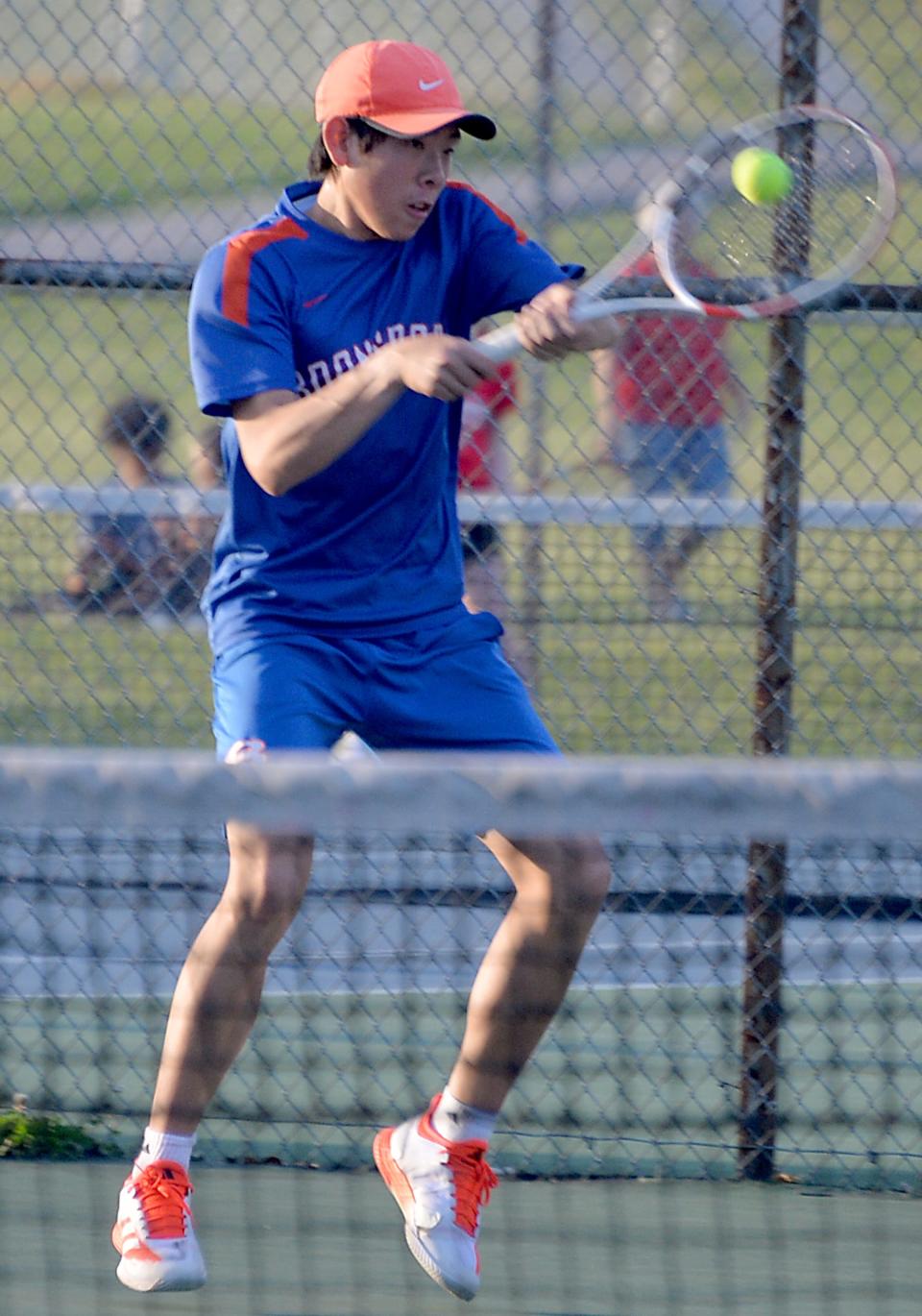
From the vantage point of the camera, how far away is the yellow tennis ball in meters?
3.17

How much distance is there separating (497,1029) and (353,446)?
82 centimetres

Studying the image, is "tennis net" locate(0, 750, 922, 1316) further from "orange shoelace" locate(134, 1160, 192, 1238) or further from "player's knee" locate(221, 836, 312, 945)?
"orange shoelace" locate(134, 1160, 192, 1238)

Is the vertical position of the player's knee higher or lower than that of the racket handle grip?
lower

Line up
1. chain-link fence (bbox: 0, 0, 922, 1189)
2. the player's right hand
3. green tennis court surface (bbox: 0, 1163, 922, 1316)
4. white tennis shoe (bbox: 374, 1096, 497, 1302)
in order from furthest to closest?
chain-link fence (bbox: 0, 0, 922, 1189)
green tennis court surface (bbox: 0, 1163, 922, 1316)
white tennis shoe (bbox: 374, 1096, 497, 1302)
the player's right hand

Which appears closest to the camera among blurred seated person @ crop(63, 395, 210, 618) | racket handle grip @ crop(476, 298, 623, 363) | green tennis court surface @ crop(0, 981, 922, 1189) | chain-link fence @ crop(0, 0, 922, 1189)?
racket handle grip @ crop(476, 298, 623, 363)

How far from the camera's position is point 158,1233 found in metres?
2.66

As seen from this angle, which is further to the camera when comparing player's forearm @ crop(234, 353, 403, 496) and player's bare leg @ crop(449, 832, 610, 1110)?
player's bare leg @ crop(449, 832, 610, 1110)

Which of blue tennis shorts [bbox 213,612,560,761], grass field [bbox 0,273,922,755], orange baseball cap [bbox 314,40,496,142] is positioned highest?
orange baseball cap [bbox 314,40,496,142]

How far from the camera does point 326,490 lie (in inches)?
112

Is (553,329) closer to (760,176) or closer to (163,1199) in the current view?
(760,176)

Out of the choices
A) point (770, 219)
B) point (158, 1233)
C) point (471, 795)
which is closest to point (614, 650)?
point (770, 219)

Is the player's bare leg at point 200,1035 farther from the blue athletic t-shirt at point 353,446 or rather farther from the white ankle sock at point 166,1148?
the blue athletic t-shirt at point 353,446

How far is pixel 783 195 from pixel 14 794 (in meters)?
1.98

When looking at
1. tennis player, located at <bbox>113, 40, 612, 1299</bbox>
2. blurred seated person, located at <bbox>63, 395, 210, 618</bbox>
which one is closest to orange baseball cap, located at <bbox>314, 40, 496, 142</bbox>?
tennis player, located at <bbox>113, 40, 612, 1299</bbox>
